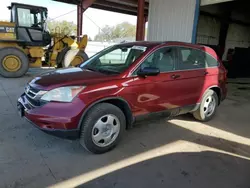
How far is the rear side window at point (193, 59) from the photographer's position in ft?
12.9

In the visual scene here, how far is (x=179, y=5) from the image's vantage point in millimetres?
8773

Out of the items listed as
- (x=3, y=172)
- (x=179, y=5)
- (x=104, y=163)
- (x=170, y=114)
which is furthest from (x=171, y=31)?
(x=3, y=172)

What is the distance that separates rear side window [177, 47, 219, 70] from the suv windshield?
0.78 m

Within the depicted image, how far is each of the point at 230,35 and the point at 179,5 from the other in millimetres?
6356

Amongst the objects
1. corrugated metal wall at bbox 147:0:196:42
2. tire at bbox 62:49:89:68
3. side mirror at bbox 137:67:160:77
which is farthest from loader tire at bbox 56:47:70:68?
side mirror at bbox 137:67:160:77

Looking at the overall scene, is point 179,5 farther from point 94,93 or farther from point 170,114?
point 94,93

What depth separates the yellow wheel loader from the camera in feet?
28.7

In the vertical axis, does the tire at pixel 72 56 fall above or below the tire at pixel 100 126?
above

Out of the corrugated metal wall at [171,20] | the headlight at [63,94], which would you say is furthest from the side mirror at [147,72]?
the corrugated metal wall at [171,20]

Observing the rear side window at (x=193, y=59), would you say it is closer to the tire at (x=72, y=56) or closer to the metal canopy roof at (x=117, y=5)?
the tire at (x=72, y=56)

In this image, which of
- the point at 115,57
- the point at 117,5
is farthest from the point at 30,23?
the point at 117,5

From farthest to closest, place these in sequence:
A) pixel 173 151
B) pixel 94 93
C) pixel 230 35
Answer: pixel 230 35, pixel 173 151, pixel 94 93

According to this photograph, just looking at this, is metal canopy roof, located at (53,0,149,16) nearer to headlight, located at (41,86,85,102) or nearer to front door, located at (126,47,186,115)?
front door, located at (126,47,186,115)

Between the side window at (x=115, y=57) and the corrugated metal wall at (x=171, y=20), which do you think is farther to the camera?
the corrugated metal wall at (x=171, y=20)
